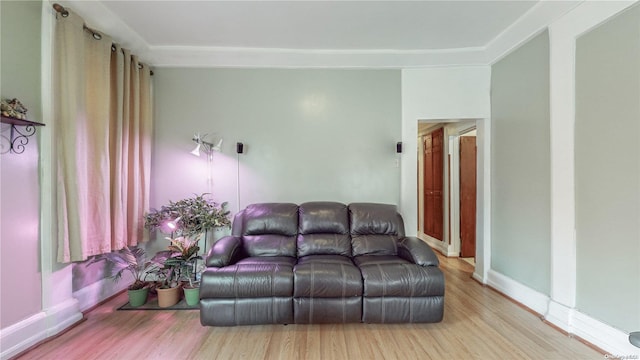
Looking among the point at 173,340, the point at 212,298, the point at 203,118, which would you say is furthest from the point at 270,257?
the point at 203,118

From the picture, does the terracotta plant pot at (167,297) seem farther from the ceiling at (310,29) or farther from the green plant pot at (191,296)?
the ceiling at (310,29)

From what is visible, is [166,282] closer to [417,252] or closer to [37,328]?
[37,328]

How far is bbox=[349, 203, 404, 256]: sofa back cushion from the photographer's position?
2.78m

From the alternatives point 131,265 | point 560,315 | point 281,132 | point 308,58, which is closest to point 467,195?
point 560,315

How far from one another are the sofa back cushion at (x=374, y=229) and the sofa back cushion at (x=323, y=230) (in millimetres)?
87

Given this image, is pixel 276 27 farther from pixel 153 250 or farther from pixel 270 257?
pixel 153 250

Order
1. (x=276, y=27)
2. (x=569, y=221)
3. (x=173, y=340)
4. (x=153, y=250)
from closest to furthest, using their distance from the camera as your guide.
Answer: (x=173, y=340), (x=569, y=221), (x=276, y=27), (x=153, y=250)

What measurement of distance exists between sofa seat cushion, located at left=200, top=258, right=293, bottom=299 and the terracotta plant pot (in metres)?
0.72

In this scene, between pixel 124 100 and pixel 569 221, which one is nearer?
pixel 569 221

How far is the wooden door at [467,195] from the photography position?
4.31m

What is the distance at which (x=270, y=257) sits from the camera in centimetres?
266

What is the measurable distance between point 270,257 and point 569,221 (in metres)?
2.69

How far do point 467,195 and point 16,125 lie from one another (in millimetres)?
5270

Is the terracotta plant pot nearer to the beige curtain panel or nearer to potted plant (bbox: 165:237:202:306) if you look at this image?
potted plant (bbox: 165:237:202:306)
